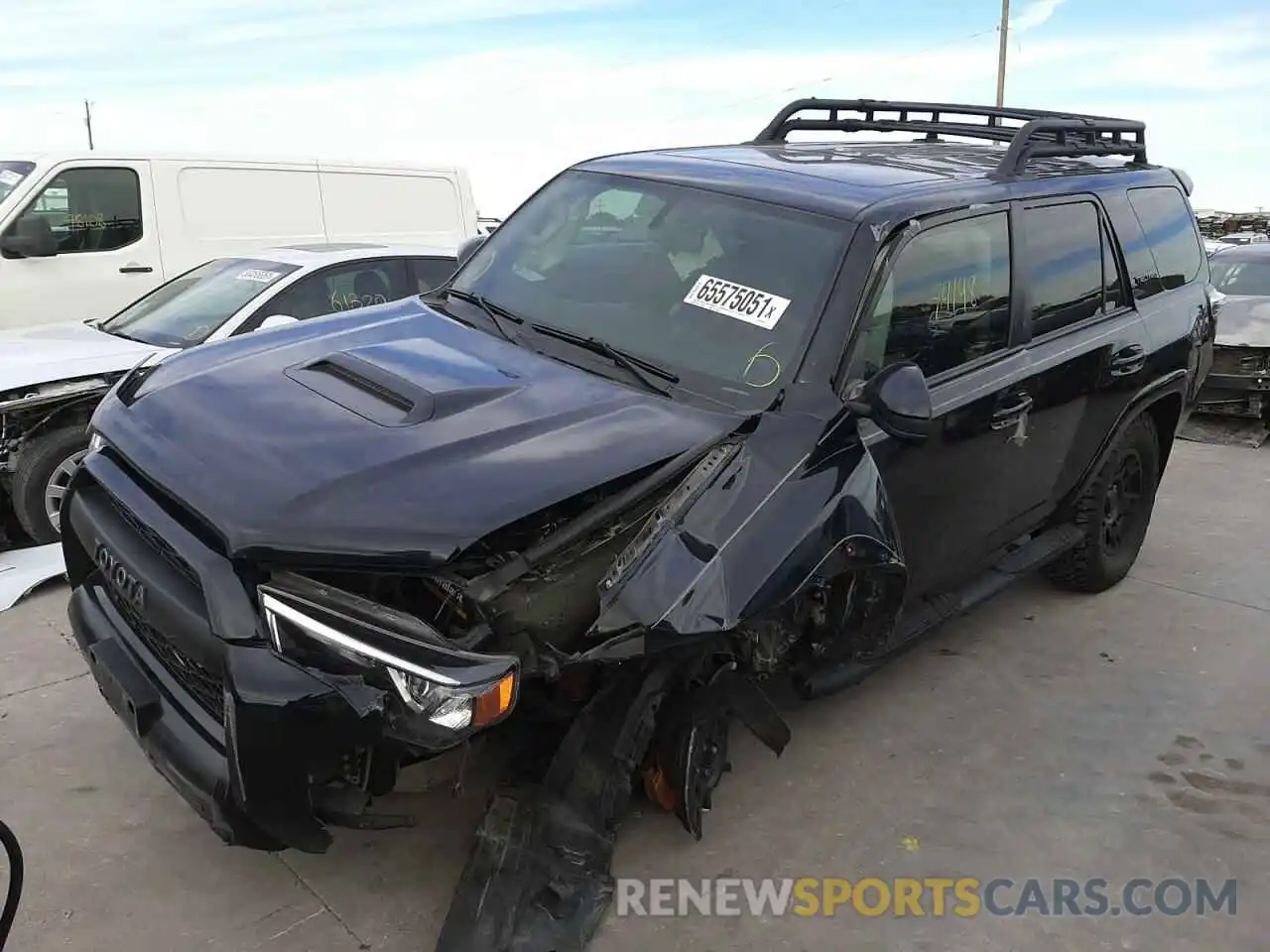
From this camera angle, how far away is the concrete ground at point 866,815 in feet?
9.42

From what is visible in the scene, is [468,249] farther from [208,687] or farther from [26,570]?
[26,570]

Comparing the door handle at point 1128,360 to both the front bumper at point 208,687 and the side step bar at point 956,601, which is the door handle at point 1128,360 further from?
the front bumper at point 208,687

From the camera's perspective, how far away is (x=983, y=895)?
310cm

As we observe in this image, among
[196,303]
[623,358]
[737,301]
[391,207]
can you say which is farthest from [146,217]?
[737,301]

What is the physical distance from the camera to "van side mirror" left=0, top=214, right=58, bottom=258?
289 inches

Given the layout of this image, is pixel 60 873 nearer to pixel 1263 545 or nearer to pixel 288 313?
pixel 288 313

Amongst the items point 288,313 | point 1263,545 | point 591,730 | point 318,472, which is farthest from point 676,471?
point 1263,545

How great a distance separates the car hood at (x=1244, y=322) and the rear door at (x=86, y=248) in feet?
26.9

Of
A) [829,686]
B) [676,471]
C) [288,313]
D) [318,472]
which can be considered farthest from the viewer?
[288,313]

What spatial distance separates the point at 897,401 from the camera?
2.90m

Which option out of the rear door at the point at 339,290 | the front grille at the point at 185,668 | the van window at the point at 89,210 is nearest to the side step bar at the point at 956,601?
the front grille at the point at 185,668

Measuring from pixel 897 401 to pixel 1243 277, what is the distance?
27.6 feet

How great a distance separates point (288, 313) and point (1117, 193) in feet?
13.6

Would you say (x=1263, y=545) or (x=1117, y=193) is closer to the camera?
(x=1117, y=193)
